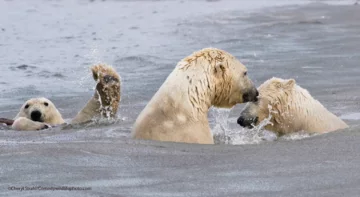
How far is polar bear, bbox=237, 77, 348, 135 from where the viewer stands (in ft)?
30.8

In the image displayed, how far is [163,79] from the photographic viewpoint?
15.0 metres

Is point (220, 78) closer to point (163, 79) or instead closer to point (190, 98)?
point (190, 98)

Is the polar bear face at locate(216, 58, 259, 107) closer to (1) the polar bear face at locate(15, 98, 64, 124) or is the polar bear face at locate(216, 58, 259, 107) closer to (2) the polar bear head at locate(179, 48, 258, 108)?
(2) the polar bear head at locate(179, 48, 258, 108)

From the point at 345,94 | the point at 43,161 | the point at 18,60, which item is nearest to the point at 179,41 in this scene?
the point at 18,60

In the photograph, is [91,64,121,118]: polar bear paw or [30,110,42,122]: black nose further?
[30,110,42,122]: black nose

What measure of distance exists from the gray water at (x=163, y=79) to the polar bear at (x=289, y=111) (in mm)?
230

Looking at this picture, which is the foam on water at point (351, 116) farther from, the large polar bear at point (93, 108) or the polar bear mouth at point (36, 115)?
the polar bear mouth at point (36, 115)

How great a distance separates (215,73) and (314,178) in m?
2.19

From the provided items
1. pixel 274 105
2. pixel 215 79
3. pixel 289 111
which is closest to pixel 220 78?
pixel 215 79

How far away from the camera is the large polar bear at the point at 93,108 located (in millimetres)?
10547

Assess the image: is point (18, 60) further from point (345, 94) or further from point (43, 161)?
point (43, 161)

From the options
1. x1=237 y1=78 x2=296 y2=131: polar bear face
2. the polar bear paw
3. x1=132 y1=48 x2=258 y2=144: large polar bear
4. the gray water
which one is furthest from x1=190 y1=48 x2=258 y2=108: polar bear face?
the polar bear paw

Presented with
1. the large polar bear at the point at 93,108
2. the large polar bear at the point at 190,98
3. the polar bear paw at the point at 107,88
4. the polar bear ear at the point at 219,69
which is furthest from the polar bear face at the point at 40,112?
the polar bear ear at the point at 219,69

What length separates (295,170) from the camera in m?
6.84
